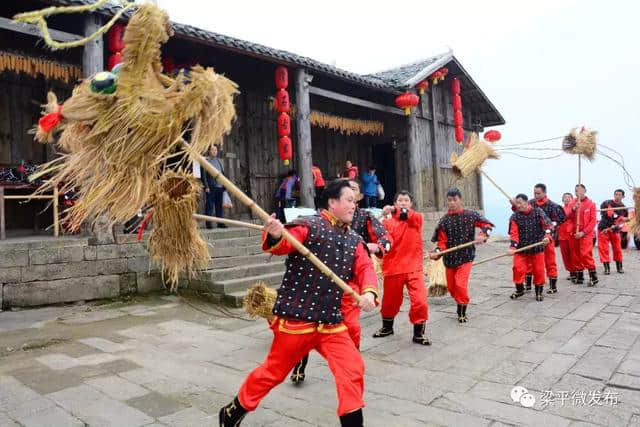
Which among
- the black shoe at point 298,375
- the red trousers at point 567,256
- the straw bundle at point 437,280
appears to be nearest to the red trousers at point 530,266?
the straw bundle at point 437,280

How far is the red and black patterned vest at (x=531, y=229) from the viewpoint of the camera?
7.31m

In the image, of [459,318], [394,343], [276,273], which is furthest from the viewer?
[276,273]

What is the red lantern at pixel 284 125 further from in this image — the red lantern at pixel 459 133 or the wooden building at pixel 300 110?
the red lantern at pixel 459 133

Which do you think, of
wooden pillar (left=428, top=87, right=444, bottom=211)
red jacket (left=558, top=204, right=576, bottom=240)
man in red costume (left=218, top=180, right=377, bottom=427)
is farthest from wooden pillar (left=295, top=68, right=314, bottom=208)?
man in red costume (left=218, top=180, right=377, bottom=427)

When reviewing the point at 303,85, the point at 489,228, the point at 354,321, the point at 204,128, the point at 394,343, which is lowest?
the point at 394,343

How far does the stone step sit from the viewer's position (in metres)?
7.01

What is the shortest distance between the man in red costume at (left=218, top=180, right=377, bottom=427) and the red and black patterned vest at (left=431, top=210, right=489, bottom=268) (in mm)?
3149

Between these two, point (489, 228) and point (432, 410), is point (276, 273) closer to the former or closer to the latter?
point (489, 228)

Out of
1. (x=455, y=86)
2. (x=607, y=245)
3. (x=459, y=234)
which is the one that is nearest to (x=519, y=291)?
(x=459, y=234)

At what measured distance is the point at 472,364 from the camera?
13.7 ft

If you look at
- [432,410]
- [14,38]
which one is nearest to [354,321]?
[432,410]

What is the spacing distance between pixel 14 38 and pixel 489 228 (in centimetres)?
825

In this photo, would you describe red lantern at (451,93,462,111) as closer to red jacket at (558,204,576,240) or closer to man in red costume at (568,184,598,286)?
man in red costume at (568,184,598,286)

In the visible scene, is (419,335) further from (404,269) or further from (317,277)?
(317,277)
